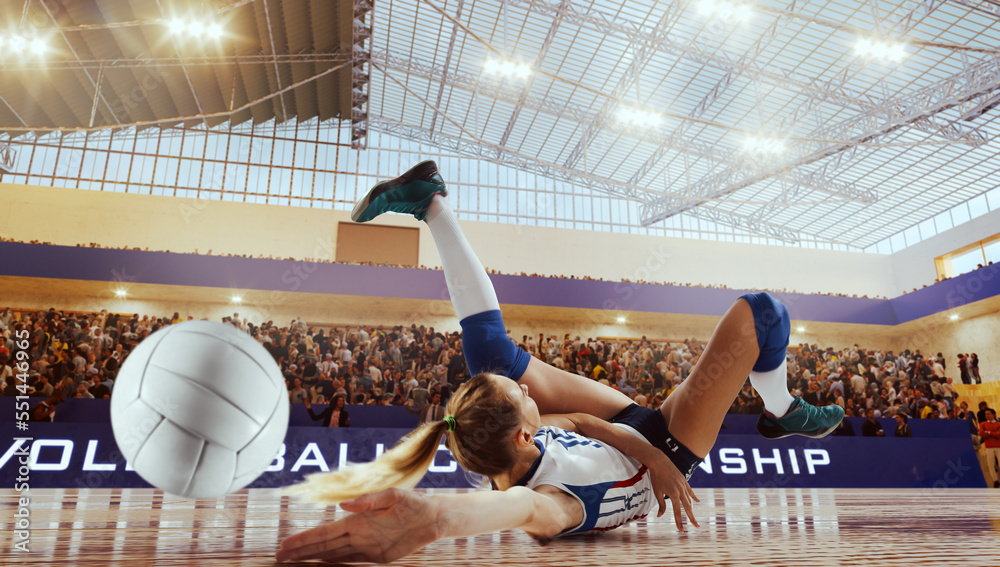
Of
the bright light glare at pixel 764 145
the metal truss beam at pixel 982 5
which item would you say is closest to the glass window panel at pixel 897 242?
the bright light glare at pixel 764 145

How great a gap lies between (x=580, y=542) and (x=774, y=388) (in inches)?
44.3

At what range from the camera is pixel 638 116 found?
1464 centimetres

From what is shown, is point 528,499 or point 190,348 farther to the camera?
point 190,348

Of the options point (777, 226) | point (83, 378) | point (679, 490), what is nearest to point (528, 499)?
point (679, 490)

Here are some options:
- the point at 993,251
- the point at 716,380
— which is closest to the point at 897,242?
the point at 993,251

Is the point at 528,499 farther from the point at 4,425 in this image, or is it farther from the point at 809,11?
the point at 809,11

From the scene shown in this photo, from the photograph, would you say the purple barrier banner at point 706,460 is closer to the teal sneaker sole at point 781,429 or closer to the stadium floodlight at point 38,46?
the teal sneaker sole at point 781,429

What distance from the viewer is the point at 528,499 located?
119 cm

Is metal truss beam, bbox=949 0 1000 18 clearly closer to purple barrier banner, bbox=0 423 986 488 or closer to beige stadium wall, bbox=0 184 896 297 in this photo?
beige stadium wall, bbox=0 184 896 297

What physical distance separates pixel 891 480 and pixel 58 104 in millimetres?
19829

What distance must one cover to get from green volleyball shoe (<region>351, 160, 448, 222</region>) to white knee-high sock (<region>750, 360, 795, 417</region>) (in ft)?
4.65

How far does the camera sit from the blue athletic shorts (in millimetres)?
1836

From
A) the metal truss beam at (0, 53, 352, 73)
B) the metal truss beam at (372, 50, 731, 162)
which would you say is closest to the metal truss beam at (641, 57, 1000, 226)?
the metal truss beam at (372, 50, 731, 162)

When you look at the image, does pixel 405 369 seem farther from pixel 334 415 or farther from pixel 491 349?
pixel 491 349
